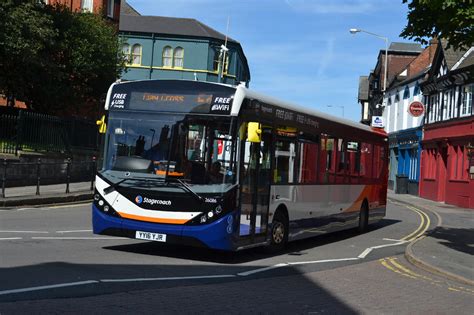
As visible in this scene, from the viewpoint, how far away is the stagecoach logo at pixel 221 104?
10.1 metres

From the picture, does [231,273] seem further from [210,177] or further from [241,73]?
[241,73]

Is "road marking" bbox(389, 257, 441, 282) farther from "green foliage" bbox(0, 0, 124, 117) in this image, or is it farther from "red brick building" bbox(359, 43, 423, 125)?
"red brick building" bbox(359, 43, 423, 125)

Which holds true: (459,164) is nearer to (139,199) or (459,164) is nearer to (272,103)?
(272,103)

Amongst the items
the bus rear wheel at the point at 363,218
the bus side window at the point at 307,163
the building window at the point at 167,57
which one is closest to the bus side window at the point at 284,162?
the bus side window at the point at 307,163

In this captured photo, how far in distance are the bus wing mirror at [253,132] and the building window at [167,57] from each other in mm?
→ 55570

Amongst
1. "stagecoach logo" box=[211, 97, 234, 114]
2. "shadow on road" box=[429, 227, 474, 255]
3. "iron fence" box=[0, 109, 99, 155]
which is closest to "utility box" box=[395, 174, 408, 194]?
"iron fence" box=[0, 109, 99, 155]

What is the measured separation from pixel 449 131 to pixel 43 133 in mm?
23342

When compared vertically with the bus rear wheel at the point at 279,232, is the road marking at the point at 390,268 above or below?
below

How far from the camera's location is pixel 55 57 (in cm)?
2883

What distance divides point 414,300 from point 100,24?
26.4m

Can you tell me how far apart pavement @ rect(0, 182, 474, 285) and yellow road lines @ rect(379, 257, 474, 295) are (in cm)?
32

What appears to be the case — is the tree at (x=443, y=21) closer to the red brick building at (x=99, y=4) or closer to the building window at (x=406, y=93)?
the red brick building at (x=99, y=4)

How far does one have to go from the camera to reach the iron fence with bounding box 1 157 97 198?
19331mm

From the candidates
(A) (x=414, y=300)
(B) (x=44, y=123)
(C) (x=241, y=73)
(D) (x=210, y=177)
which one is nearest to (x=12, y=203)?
(B) (x=44, y=123)
